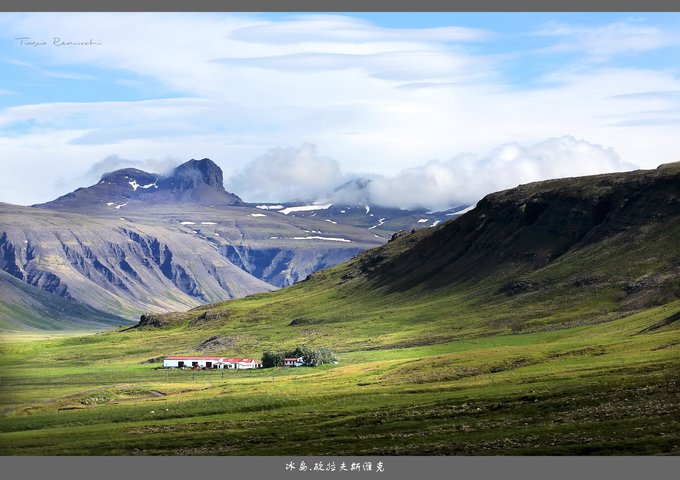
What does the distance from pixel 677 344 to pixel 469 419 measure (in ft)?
173

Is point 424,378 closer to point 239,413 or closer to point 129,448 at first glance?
point 239,413

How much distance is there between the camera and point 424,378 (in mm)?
179375

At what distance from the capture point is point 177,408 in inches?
6590

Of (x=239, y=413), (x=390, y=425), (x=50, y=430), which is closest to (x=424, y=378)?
(x=239, y=413)

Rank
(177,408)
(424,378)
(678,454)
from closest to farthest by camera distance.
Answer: (678,454) < (177,408) < (424,378)

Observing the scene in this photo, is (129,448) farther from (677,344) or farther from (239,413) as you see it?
(677,344)

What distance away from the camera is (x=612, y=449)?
10731 cm

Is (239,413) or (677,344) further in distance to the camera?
(677,344)

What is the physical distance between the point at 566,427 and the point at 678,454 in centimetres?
1782

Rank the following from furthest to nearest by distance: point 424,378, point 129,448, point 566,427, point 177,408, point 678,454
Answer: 1. point 424,378
2. point 177,408
3. point 129,448
4. point 566,427
5. point 678,454

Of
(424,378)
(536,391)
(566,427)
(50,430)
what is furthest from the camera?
(424,378)

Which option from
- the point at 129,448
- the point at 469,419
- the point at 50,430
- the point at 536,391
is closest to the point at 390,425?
the point at 469,419

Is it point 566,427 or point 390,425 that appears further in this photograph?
point 390,425

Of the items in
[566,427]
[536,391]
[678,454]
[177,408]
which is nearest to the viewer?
[678,454]
